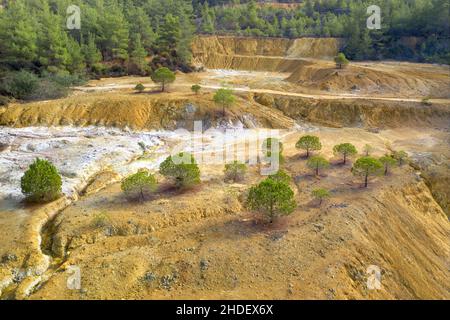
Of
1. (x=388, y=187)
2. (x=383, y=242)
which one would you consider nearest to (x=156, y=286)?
(x=383, y=242)

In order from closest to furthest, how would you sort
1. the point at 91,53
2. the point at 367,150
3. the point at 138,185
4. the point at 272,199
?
1. the point at 272,199
2. the point at 138,185
3. the point at 367,150
4. the point at 91,53

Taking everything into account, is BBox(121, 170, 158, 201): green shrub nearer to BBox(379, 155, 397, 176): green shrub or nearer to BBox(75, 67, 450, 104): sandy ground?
BBox(379, 155, 397, 176): green shrub

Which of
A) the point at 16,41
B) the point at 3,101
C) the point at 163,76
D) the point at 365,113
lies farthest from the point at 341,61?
the point at 16,41

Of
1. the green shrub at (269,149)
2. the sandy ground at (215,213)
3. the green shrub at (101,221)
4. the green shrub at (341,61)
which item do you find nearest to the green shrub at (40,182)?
the sandy ground at (215,213)

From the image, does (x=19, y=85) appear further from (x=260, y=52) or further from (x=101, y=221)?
(x=260, y=52)

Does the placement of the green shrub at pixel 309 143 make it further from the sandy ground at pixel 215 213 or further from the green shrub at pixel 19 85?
the green shrub at pixel 19 85
